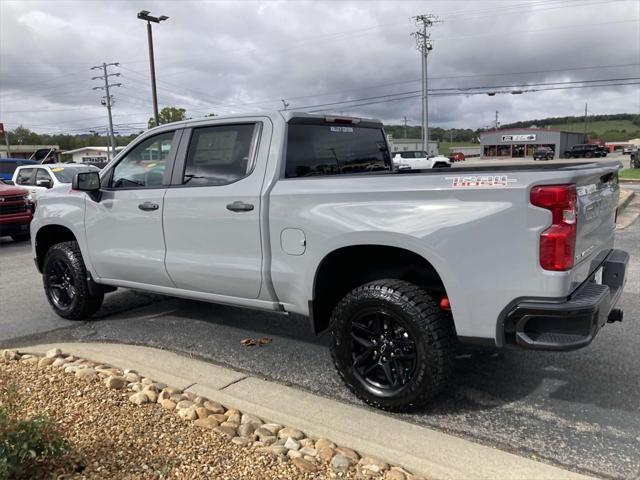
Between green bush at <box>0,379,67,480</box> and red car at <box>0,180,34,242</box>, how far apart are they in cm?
1023

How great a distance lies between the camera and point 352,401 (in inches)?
145

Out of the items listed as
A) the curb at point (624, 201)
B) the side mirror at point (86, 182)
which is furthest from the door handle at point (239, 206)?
the curb at point (624, 201)

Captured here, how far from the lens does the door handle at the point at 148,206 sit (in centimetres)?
447

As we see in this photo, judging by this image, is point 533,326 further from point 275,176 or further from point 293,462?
point 275,176

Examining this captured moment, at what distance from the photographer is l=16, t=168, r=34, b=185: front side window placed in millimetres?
14250

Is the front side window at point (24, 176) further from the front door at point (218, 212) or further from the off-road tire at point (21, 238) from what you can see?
the front door at point (218, 212)

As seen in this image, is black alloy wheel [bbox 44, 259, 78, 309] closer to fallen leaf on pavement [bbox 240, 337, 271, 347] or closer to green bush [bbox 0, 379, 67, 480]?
fallen leaf on pavement [bbox 240, 337, 271, 347]

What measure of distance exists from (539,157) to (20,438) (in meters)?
74.9

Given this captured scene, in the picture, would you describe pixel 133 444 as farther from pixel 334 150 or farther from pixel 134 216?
pixel 334 150

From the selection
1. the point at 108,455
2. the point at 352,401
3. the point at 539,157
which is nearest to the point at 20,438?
the point at 108,455

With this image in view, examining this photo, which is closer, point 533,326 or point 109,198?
point 533,326

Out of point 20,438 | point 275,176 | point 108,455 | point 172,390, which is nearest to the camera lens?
point 20,438

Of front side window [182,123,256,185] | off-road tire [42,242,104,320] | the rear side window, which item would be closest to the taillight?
the rear side window

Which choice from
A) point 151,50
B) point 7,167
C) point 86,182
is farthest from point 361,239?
point 151,50
